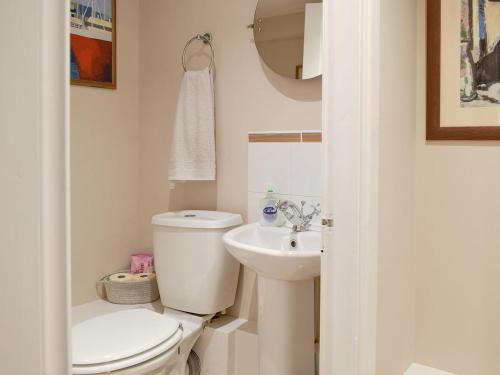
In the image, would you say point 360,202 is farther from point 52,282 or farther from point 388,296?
point 52,282

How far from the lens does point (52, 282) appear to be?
2.11 feet

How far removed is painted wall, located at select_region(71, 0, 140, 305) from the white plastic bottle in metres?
0.92

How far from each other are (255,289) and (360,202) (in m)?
1.08

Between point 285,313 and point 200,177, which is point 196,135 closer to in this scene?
point 200,177

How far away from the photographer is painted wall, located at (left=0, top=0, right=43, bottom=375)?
0.61 meters

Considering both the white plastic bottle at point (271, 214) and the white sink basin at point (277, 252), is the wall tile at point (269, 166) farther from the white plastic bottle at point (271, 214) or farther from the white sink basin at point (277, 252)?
the white sink basin at point (277, 252)

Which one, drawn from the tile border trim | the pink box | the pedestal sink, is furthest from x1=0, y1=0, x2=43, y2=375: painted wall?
the pink box

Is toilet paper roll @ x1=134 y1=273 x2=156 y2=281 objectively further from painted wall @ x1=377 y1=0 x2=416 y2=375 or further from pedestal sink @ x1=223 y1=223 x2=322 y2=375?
painted wall @ x1=377 y1=0 x2=416 y2=375

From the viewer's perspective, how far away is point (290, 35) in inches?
81.4

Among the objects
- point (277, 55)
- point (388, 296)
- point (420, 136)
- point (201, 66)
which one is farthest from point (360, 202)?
point (201, 66)

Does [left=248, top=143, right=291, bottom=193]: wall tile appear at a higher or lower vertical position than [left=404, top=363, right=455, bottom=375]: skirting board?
higher

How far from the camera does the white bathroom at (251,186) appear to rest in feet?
2.09

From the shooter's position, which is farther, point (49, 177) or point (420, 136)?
point (420, 136)

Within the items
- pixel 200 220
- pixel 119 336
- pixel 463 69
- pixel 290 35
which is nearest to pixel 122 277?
pixel 200 220
